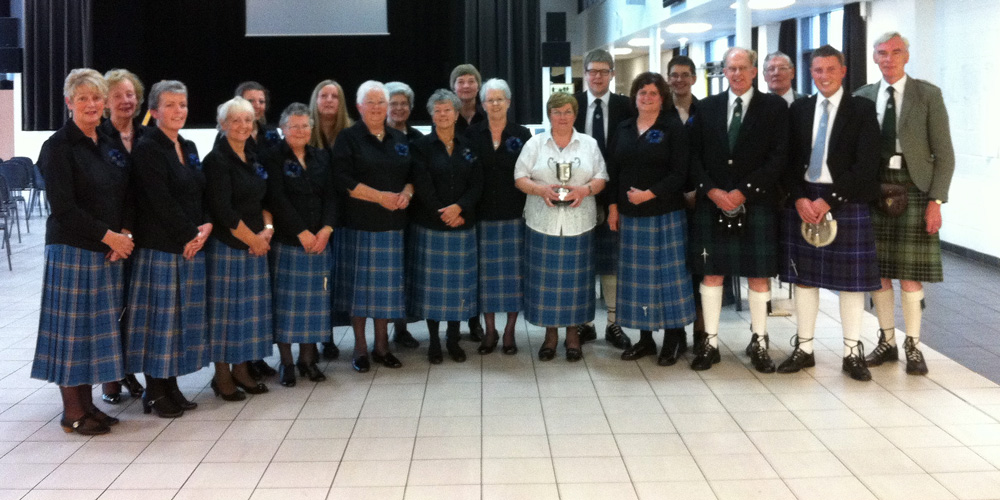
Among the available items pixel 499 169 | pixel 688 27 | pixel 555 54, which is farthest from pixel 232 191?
pixel 688 27

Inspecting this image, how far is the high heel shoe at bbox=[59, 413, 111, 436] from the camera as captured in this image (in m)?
3.59

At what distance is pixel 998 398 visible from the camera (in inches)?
153

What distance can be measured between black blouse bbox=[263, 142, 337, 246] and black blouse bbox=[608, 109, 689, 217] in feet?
4.71

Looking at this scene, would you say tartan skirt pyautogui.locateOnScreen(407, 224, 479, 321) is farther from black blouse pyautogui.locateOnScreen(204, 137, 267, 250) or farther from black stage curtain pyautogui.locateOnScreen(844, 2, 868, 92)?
black stage curtain pyautogui.locateOnScreen(844, 2, 868, 92)

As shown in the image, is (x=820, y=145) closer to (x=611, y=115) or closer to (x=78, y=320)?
(x=611, y=115)

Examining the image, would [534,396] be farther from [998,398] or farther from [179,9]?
[179,9]

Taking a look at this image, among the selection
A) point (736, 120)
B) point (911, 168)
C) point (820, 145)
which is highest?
point (736, 120)

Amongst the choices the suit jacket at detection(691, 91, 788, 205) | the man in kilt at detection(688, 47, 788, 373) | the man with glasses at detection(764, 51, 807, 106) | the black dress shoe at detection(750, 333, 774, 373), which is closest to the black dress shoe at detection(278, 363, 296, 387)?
the man in kilt at detection(688, 47, 788, 373)

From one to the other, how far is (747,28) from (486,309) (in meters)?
5.21

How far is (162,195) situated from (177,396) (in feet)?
3.03

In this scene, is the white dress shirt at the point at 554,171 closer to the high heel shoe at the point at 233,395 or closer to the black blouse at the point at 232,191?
the black blouse at the point at 232,191

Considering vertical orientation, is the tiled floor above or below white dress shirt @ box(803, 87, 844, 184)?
below

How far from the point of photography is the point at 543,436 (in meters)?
3.47

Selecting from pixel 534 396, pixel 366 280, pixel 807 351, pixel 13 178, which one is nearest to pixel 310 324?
pixel 366 280
